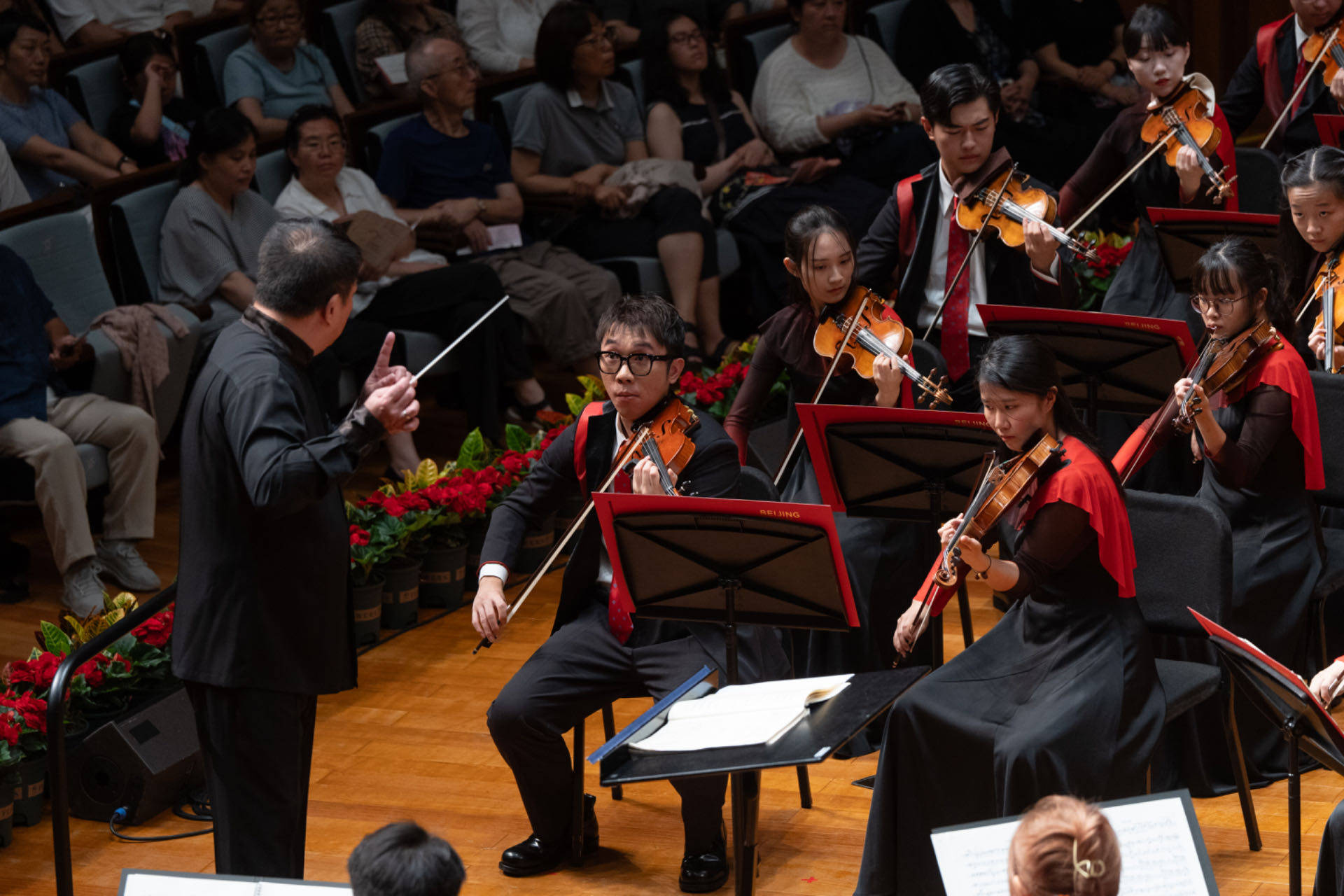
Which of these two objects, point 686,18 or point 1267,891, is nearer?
point 1267,891

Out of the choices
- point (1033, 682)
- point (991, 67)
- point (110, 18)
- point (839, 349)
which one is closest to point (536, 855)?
point (1033, 682)

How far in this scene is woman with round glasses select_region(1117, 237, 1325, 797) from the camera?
366 cm

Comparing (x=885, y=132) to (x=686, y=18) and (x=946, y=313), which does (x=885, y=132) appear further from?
(x=946, y=313)

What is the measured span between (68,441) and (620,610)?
7.39 feet

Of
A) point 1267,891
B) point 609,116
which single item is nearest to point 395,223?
point 609,116

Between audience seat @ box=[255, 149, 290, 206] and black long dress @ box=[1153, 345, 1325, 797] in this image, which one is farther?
audience seat @ box=[255, 149, 290, 206]

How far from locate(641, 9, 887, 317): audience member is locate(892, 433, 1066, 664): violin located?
3.82 metres

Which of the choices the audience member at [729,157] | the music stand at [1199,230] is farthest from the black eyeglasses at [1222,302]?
the audience member at [729,157]

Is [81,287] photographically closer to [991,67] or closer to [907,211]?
→ [907,211]

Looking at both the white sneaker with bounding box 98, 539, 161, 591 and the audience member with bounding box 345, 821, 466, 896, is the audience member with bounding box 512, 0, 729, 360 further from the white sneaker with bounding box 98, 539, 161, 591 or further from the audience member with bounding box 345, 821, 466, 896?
the audience member with bounding box 345, 821, 466, 896

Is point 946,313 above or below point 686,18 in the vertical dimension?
below

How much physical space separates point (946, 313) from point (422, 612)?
1956 mm

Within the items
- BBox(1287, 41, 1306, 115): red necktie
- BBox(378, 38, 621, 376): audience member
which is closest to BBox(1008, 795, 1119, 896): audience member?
BBox(1287, 41, 1306, 115): red necktie

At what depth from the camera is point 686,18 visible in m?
7.01
